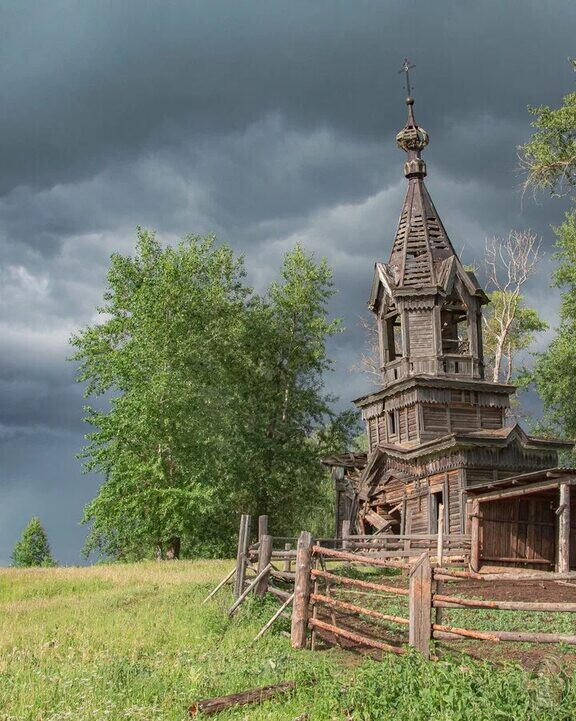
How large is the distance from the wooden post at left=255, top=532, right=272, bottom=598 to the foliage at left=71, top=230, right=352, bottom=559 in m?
16.6

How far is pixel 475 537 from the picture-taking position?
27.3 metres

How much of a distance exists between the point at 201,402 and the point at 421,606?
29360mm

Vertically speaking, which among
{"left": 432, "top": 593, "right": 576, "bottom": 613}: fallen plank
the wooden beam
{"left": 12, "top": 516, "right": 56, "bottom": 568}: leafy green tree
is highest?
the wooden beam

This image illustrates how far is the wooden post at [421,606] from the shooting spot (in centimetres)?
1025

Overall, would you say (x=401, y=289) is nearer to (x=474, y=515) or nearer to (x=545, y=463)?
(x=545, y=463)

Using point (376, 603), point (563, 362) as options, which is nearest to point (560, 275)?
point (563, 362)

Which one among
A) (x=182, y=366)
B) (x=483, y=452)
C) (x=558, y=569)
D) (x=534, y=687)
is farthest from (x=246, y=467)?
(x=534, y=687)

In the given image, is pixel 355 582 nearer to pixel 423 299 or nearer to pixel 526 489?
pixel 526 489

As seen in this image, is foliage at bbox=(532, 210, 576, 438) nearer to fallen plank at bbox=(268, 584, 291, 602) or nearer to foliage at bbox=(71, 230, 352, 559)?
foliage at bbox=(71, 230, 352, 559)

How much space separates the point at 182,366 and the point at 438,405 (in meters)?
13.4

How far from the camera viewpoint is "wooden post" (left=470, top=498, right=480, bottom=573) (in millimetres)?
26844

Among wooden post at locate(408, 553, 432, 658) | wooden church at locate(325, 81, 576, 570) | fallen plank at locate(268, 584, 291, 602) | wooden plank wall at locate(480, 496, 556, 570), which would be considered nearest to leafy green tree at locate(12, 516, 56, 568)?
wooden church at locate(325, 81, 576, 570)

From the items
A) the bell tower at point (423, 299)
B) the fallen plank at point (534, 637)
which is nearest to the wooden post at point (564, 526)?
the bell tower at point (423, 299)

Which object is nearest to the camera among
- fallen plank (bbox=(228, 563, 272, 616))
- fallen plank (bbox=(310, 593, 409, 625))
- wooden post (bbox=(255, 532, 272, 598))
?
fallen plank (bbox=(310, 593, 409, 625))
